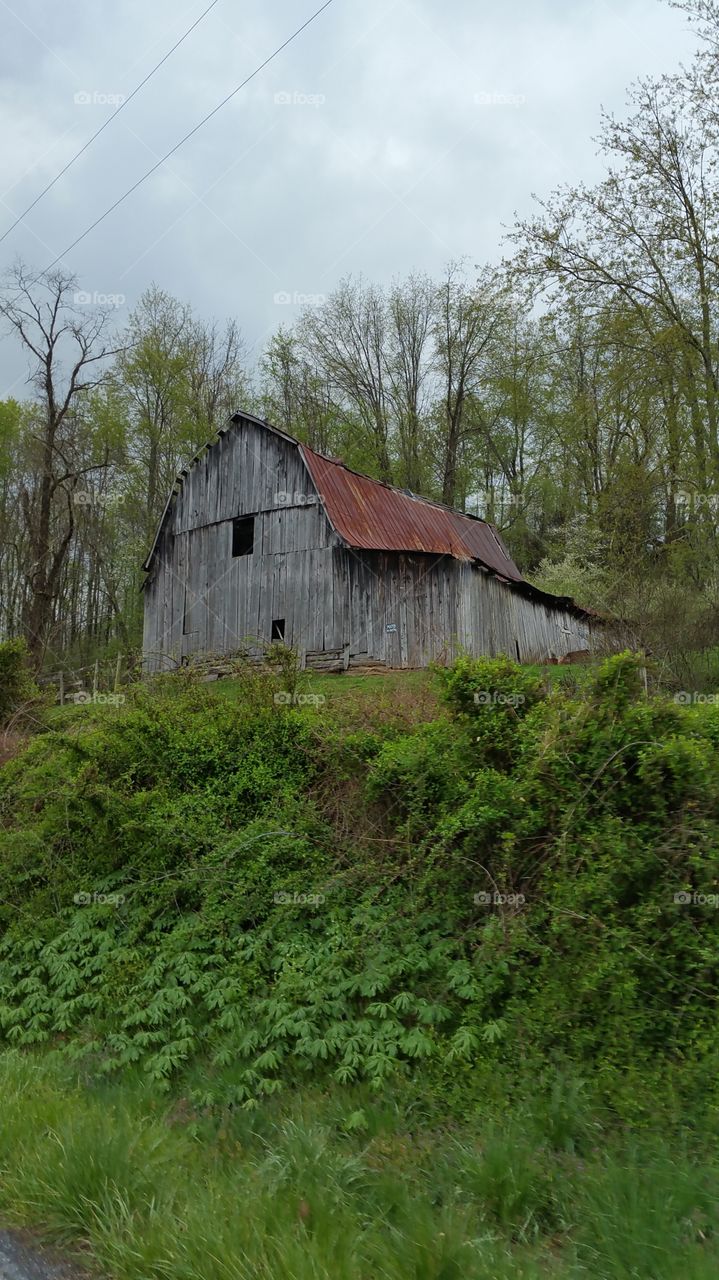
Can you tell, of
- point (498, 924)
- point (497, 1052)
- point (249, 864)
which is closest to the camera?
point (497, 1052)

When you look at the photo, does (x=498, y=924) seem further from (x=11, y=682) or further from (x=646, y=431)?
(x=646, y=431)

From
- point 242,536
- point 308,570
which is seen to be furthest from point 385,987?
point 242,536

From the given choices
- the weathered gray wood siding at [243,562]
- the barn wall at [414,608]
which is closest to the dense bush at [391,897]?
the barn wall at [414,608]

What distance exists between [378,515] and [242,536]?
12.8 feet

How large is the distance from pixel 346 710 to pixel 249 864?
81.6 inches

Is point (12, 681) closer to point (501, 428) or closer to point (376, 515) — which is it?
point (376, 515)

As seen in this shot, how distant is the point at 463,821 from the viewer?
622 cm

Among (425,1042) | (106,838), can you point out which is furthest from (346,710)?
(425,1042)

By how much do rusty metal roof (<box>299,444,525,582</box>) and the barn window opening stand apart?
8.90ft

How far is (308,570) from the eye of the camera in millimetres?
22234

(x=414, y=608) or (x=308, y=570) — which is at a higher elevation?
(x=308, y=570)

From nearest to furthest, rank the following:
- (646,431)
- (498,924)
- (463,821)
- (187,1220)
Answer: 1. (187,1220)
2. (498,924)
3. (463,821)
4. (646,431)

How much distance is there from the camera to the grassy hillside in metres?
3.61

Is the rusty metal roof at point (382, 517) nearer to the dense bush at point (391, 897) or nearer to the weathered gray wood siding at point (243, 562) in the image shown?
the weathered gray wood siding at point (243, 562)
